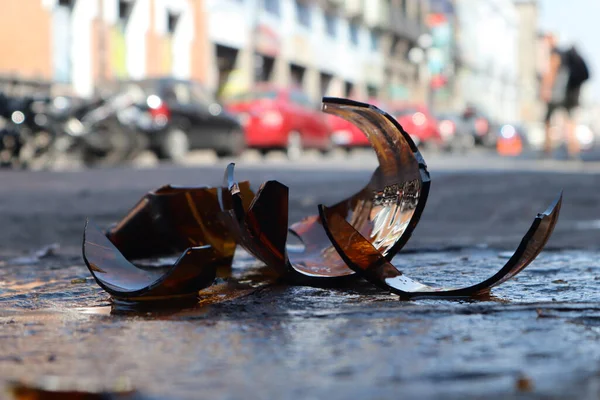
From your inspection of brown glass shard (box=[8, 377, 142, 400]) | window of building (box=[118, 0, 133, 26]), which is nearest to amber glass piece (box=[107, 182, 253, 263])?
brown glass shard (box=[8, 377, 142, 400])

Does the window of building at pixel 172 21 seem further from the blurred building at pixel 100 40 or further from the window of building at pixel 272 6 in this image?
the window of building at pixel 272 6

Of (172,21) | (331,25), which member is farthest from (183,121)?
(331,25)

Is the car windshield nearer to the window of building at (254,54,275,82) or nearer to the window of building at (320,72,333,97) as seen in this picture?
the window of building at (254,54,275,82)

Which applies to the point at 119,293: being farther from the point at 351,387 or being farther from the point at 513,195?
the point at 513,195

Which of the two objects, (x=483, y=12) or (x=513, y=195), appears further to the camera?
(x=483, y=12)

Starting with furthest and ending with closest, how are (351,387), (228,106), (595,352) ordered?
1. (228,106)
2. (595,352)
3. (351,387)

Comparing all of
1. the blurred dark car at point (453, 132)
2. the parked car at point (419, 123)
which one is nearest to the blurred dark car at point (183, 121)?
the parked car at point (419, 123)

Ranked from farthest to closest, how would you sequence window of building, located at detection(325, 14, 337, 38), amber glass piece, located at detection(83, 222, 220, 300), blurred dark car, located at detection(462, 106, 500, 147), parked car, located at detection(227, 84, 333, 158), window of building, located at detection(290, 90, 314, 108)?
window of building, located at detection(325, 14, 337, 38)
blurred dark car, located at detection(462, 106, 500, 147)
window of building, located at detection(290, 90, 314, 108)
parked car, located at detection(227, 84, 333, 158)
amber glass piece, located at detection(83, 222, 220, 300)

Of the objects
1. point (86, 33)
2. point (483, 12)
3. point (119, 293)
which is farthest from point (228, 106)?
point (483, 12)
